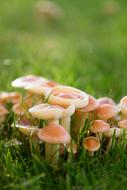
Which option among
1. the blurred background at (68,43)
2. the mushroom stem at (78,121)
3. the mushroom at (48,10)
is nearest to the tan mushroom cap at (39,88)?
the mushroom stem at (78,121)

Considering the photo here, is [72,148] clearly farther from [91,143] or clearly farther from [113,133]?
[113,133]

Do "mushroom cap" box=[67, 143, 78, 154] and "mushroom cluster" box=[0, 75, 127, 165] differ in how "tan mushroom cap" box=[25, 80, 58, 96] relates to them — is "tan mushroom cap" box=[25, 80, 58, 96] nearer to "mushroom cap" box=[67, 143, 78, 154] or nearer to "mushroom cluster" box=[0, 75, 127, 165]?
"mushroom cluster" box=[0, 75, 127, 165]

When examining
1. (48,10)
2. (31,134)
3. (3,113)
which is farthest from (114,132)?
(48,10)

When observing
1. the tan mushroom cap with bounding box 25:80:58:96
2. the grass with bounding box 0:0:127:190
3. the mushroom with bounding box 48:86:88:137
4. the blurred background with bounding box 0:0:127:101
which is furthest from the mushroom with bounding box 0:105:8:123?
the blurred background with bounding box 0:0:127:101

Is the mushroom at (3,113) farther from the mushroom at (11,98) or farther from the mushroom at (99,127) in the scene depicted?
the mushroom at (99,127)

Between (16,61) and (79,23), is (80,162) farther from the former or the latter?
(79,23)

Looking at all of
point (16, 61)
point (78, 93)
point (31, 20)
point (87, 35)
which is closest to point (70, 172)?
point (78, 93)
